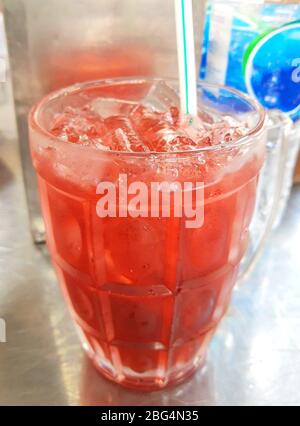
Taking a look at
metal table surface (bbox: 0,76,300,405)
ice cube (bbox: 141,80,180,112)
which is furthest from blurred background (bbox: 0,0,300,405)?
ice cube (bbox: 141,80,180,112)

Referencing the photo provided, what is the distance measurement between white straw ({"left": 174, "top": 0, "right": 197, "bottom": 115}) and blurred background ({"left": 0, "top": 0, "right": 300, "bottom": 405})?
152 millimetres

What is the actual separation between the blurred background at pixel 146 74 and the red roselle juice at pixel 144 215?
0.16ft

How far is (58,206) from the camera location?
0.54 m

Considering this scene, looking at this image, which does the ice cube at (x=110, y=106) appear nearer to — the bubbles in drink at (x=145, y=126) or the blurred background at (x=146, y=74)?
the bubbles in drink at (x=145, y=126)

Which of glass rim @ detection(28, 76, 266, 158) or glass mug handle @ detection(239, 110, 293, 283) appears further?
glass mug handle @ detection(239, 110, 293, 283)

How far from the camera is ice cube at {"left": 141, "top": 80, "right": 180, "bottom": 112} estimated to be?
624 mm

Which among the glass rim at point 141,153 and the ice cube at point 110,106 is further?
the ice cube at point 110,106

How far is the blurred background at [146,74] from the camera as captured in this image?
607 mm

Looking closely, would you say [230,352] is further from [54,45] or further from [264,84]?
[54,45]

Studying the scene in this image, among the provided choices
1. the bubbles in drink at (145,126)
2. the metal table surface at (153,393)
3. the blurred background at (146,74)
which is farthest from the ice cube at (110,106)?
the metal table surface at (153,393)

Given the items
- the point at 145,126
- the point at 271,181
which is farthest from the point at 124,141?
the point at 271,181

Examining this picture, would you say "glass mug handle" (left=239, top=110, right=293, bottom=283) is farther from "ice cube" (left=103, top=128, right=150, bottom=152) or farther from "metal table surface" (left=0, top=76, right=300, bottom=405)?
"ice cube" (left=103, top=128, right=150, bottom=152)

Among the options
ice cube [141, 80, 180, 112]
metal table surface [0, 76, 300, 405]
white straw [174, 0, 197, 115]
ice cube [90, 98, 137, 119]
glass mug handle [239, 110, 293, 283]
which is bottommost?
metal table surface [0, 76, 300, 405]

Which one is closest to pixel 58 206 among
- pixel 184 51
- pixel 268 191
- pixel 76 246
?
pixel 76 246
